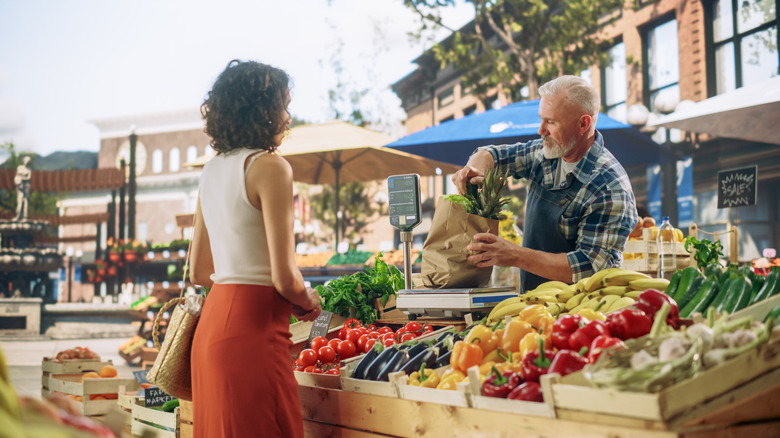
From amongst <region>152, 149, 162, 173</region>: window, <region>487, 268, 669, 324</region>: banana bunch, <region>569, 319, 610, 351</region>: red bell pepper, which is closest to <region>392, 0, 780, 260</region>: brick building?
<region>487, 268, 669, 324</region>: banana bunch

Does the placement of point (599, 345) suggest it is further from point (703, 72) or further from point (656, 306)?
point (703, 72)

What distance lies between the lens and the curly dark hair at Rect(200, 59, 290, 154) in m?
2.29

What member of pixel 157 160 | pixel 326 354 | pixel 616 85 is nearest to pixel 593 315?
pixel 326 354

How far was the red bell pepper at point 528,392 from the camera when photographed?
1.87 m

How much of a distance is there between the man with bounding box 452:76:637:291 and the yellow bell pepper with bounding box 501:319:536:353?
0.71 metres

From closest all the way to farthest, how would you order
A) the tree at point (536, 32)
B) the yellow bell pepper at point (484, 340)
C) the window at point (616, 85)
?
the yellow bell pepper at point (484, 340) < the tree at point (536, 32) < the window at point (616, 85)

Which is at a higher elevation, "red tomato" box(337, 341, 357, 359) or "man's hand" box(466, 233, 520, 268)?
"man's hand" box(466, 233, 520, 268)

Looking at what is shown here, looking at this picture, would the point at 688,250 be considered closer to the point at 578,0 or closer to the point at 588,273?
the point at 588,273

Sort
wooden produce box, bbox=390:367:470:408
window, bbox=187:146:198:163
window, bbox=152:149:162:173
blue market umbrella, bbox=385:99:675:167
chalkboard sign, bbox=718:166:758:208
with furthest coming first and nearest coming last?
window, bbox=152:149:162:173 → window, bbox=187:146:198:163 → blue market umbrella, bbox=385:99:675:167 → chalkboard sign, bbox=718:166:758:208 → wooden produce box, bbox=390:367:470:408

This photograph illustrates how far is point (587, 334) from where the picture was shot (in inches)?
79.4

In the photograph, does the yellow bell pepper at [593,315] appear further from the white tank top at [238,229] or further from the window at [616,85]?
the window at [616,85]

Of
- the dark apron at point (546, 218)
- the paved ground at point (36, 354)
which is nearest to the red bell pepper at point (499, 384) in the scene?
the dark apron at point (546, 218)

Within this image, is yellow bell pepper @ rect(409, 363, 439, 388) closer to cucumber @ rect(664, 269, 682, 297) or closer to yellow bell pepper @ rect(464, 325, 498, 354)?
yellow bell pepper @ rect(464, 325, 498, 354)

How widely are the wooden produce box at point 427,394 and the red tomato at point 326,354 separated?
78 centimetres
